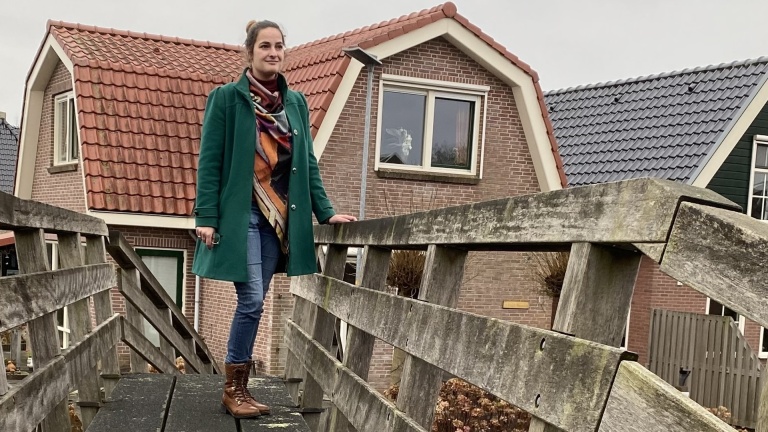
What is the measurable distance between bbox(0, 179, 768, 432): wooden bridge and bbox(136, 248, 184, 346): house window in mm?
10583

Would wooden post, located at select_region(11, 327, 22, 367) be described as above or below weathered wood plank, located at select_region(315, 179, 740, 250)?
below

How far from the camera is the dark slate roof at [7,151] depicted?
3056cm

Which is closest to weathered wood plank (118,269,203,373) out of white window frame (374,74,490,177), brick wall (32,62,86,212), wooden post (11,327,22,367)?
wooden post (11,327,22,367)

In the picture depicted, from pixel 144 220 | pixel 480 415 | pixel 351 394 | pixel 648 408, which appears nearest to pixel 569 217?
pixel 648 408

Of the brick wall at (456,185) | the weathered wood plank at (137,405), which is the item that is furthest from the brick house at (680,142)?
the weathered wood plank at (137,405)

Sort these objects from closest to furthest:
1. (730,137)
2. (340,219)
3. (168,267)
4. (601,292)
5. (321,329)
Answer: (601,292)
(340,219)
(321,329)
(168,267)
(730,137)

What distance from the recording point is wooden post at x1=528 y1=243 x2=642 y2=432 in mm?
1768

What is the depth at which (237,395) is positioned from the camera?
4199 millimetres

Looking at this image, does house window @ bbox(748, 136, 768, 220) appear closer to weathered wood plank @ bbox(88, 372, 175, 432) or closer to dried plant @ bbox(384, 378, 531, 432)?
dried plant @ bbox(384, 378, 531, 432)

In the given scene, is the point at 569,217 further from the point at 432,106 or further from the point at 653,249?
the point at 432,106

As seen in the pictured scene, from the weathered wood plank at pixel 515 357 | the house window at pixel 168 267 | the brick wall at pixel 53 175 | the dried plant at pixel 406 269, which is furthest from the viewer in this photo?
the brick wall at pixel 53 175

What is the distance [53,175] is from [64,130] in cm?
90

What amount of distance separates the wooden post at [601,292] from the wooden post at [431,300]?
38.2 inches

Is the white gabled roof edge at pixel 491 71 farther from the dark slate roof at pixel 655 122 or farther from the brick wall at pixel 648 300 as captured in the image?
the brick wall at pixel 648 300
